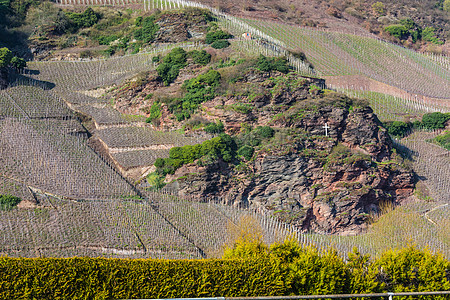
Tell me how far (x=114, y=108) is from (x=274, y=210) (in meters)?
18.6

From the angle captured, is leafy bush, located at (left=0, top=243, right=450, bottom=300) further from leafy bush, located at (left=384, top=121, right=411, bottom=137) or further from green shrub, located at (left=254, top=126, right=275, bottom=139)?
leafy bush, located at (left=384, top=121, right=411, bottom=137)

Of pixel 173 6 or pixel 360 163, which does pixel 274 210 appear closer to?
pixel 360 163

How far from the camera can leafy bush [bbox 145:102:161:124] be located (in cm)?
5538

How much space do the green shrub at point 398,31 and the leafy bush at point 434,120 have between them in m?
37.1

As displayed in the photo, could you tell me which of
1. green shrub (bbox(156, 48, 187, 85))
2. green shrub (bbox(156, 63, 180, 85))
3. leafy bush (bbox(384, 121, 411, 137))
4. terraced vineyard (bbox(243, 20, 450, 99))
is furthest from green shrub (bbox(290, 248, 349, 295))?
terraced vineyard (bbox(243, 20, 450, 99))

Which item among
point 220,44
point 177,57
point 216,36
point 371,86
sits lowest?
point 371,86

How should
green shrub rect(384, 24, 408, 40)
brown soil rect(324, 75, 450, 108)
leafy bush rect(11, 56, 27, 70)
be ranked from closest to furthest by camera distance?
leafy bush rect(11, 56, 27, 70), brown soil rect(324, 75, 450, 108), green shrub rect(384, 24, 408, 40)

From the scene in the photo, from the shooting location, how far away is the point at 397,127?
2402 inches

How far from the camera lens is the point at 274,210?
159 ft

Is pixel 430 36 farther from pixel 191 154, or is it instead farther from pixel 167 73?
pixel 191 154

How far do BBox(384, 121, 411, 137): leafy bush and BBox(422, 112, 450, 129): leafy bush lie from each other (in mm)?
2634

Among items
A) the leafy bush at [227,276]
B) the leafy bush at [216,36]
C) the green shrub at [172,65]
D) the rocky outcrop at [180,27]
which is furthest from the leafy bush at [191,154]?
the rocky outcrop at [180,27]

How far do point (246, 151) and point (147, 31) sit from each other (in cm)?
2506

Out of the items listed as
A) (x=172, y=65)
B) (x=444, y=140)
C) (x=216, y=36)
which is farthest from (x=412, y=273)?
(x=216, y=36)
